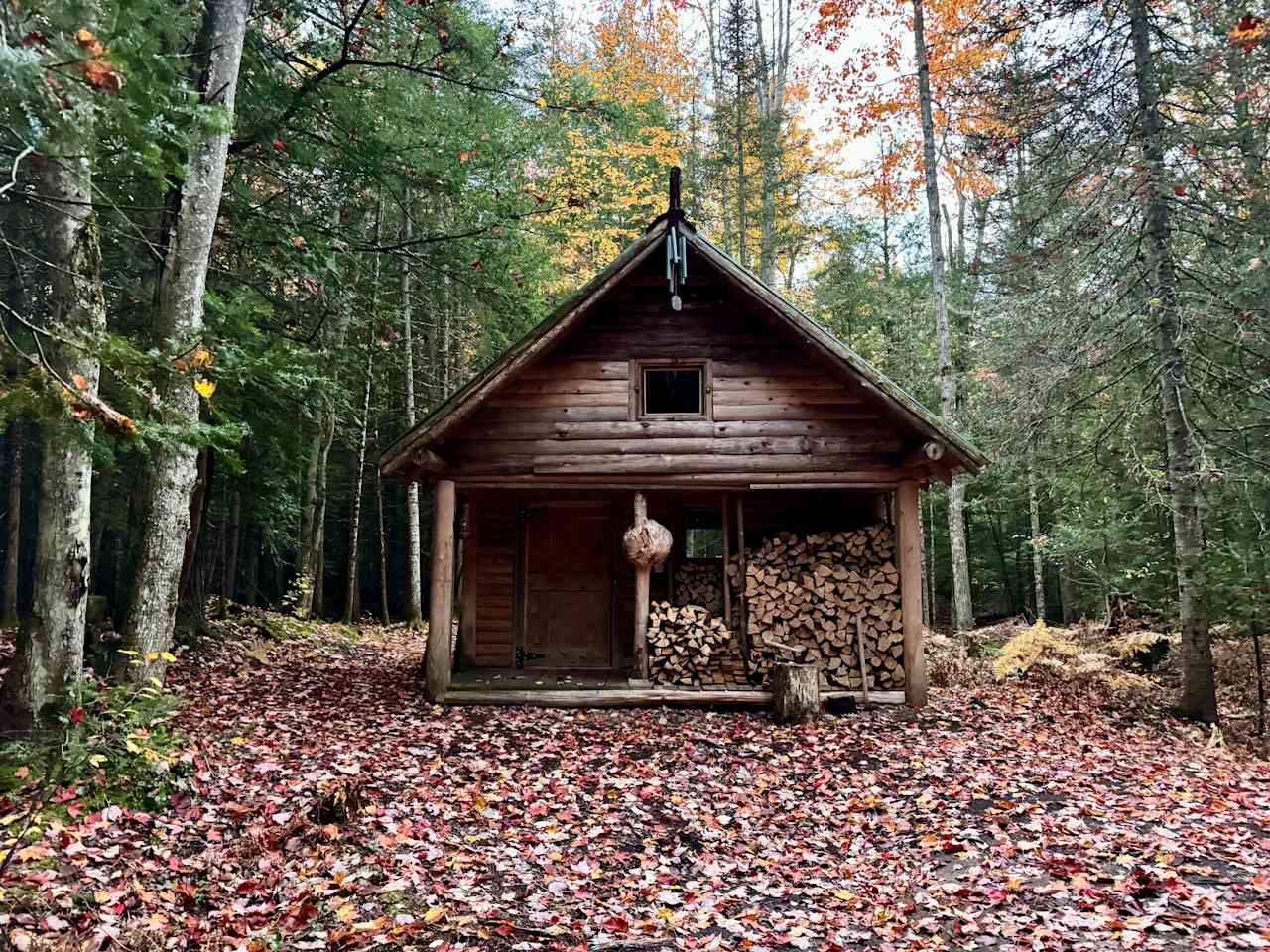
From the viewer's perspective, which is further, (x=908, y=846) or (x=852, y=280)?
(x=852, y=280)

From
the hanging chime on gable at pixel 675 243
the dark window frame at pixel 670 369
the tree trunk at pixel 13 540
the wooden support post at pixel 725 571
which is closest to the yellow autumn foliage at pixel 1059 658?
the wooden support post at pixel 725 571

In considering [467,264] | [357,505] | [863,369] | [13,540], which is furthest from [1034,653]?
[13,540]

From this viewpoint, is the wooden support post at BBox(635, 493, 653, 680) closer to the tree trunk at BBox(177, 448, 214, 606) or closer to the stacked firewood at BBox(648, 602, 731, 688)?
the stacked firewood at BBox(648, 602, 731, 688)

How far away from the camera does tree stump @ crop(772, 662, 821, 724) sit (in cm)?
935

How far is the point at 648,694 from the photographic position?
9.80m

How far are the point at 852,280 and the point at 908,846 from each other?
1757 centimetres

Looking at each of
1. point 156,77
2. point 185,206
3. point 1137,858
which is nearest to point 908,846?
point 1137,858

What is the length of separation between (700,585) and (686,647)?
1.41 m

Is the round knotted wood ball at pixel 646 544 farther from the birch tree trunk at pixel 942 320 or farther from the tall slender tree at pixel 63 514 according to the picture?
the birch tree trunk at pixel 942 320

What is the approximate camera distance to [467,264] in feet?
36.6

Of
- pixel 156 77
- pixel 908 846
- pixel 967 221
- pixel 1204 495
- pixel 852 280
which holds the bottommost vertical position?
pixel 908 846

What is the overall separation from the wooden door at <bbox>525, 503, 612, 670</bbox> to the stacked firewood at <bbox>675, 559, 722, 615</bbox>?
1266 millimetres

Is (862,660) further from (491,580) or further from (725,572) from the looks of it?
(491,580)

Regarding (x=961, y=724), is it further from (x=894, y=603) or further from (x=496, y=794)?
(x=496, y=794)
